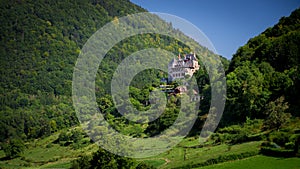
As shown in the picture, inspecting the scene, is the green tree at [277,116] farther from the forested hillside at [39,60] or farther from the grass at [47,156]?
the forested hillside at [39,60]

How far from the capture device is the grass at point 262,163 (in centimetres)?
2509

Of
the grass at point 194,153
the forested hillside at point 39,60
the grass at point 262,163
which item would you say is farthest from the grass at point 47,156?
the grass at point 262,163

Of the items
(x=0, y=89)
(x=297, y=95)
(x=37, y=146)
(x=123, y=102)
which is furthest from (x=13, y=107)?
(x=297, y=95)

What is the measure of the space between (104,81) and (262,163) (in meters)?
110

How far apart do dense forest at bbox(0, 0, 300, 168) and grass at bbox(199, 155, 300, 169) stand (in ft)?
6.57

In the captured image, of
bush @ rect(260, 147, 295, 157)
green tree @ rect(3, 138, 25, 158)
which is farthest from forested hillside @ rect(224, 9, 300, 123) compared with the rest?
green tree @ rect(3, 138, 25, 158)

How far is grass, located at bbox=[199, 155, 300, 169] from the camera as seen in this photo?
25.1m

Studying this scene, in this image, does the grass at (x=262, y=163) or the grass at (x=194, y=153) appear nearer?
the grass at (x=262, y=163)

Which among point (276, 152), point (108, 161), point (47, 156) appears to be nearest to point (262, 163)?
point (276, 152)

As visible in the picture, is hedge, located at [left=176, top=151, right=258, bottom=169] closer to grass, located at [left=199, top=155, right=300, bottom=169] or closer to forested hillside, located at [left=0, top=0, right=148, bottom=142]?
grass, located at [left=199, top=155, right=300, bottom=169]

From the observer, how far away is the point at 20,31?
166 metres

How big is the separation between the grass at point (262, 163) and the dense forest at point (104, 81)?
6.57 feet

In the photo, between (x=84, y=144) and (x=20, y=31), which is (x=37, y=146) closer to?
(x=84, y=144)

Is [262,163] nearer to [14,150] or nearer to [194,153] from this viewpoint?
[194,153]
